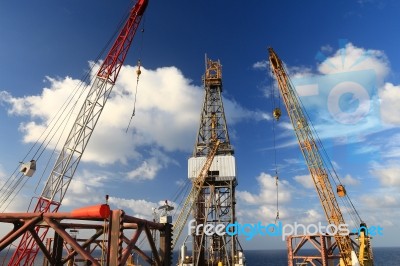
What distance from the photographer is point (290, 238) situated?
52.8m

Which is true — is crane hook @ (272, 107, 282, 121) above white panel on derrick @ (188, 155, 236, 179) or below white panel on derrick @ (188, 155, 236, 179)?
above

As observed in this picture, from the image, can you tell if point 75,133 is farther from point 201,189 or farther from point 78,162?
point 201,189

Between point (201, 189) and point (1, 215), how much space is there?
5210 cm

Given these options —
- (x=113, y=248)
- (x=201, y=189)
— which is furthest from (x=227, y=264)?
(x=113, y=248)

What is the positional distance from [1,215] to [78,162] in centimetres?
3849

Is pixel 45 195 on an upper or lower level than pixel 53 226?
upper

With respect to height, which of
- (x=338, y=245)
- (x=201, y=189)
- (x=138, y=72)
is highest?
(x=138, y=72)

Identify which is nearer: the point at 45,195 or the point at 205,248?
the point at 45,195

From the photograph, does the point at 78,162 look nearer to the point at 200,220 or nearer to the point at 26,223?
the point at 200,220

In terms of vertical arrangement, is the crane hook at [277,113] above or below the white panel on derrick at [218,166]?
above

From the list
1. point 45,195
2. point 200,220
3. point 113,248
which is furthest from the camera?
point 200,220

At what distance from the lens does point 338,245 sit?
2055 inches

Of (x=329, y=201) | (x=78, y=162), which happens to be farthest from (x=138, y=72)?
(x=329, y=201)

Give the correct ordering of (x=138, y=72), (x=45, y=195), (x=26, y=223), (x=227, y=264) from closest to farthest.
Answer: (x=26, y=223), (x=45, y=195), (x=138, y=72), (x=227, y=264)
